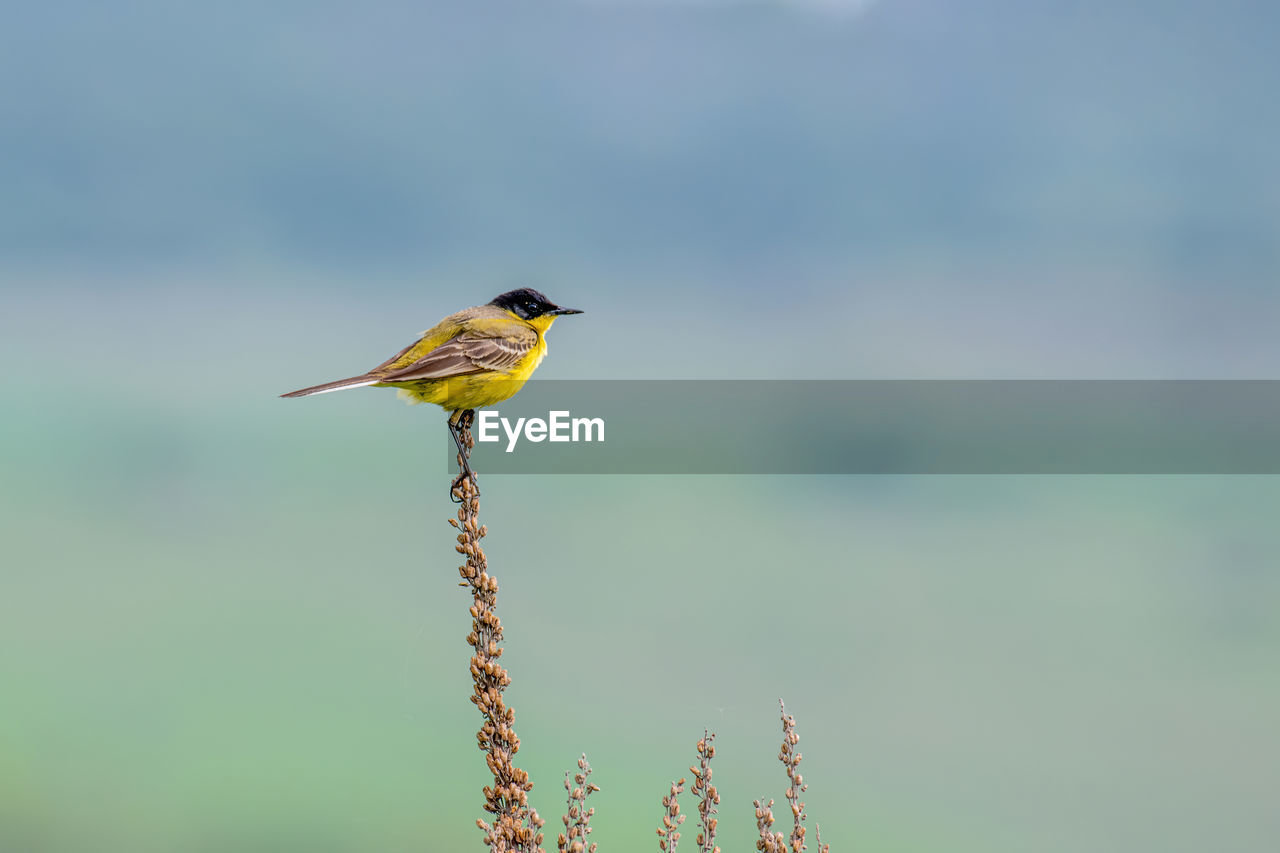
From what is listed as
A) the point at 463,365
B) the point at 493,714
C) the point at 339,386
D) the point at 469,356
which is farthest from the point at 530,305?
the point at 493,714

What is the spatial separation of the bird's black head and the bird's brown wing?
35cm

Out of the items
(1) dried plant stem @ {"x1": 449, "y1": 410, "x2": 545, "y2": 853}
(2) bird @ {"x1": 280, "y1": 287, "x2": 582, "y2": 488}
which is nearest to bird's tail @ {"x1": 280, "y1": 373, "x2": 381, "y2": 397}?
(2) bird @ {"x1": 280, "y1": 287, "x2": 582, "y2": 488}

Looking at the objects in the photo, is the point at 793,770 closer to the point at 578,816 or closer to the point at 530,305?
the point at 578,816

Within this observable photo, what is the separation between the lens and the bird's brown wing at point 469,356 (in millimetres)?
5066

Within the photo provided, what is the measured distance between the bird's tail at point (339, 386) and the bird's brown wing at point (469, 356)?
0.09 metres

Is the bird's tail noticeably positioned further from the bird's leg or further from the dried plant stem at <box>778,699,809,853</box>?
the dried plant stem at <box>778,699,809,853</box>

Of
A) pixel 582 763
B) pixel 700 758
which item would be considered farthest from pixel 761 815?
pixel 582 763

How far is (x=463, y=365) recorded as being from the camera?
5.16 meters

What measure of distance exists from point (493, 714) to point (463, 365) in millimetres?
2067

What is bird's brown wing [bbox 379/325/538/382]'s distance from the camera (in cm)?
507

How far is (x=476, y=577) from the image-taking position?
3.95 meters

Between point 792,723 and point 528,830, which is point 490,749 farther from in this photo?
point 792,723

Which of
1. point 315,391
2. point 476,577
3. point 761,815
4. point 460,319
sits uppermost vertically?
point 460,319

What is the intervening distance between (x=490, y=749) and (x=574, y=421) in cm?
254
